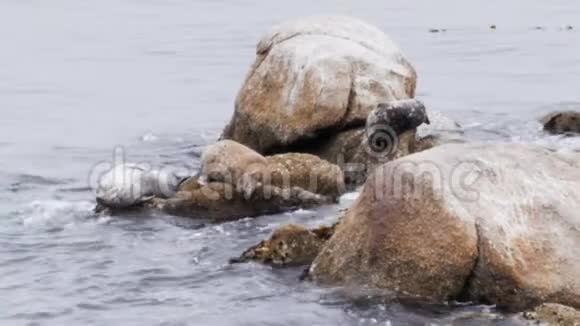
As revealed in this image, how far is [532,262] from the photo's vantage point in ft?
33.2

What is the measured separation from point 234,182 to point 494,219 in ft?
13.6

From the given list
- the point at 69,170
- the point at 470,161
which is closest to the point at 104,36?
the point at 69,170

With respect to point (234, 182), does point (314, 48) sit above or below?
above

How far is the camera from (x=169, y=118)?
21438 mm

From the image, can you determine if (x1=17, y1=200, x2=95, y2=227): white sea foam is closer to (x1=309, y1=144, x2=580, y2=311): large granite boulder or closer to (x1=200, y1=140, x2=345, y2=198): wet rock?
(x1=200, y1=140, x2=345, y2=198): wet rock

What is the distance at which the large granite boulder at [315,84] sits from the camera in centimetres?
1552

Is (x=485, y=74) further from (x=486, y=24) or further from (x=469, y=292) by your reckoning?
(x=469, y=292)

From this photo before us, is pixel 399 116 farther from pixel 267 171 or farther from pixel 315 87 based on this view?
pixel 267 171

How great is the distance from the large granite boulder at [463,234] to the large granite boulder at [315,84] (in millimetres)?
4764

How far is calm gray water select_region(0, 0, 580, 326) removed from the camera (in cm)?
1068

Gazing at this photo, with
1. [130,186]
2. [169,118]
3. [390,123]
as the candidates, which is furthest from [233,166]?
[169,118]

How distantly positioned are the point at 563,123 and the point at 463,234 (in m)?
8.39

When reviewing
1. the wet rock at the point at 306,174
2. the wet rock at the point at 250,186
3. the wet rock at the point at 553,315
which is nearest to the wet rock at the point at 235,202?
the wet rock at the point at 250,186

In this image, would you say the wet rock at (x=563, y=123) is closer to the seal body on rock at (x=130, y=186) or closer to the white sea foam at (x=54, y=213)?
the seal body on rock at (x=130, y=186)
